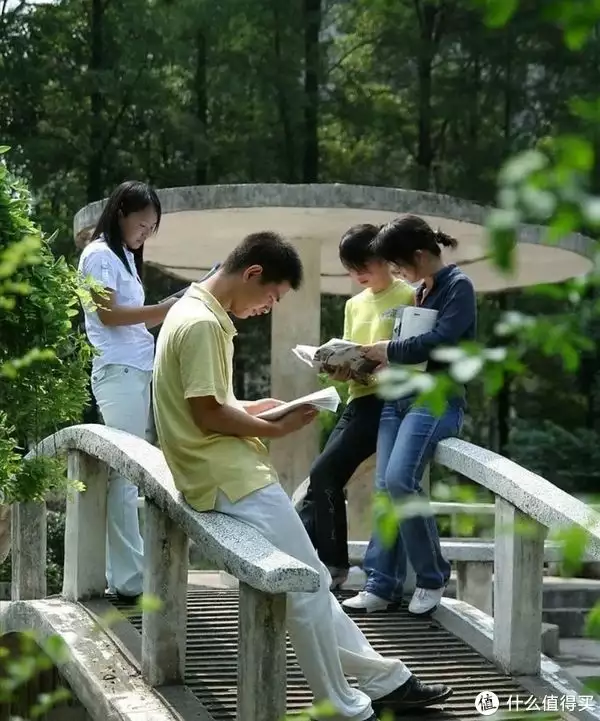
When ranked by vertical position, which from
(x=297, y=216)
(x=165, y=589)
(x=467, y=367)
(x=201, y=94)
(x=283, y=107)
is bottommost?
(x=165, y=589)

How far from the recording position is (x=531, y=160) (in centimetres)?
111

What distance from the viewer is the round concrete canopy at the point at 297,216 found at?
8734 millimetres

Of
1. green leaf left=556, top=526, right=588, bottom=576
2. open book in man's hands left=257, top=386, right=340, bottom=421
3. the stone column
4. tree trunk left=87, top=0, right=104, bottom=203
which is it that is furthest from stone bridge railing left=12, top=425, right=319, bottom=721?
tree trunk left=87, top=0, right=104, bottom=203

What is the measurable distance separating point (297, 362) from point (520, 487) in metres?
5.60

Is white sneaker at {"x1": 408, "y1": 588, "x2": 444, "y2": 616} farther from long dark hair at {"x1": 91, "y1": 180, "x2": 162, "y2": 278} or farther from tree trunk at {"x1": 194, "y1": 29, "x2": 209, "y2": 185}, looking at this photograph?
tree trunk at {"x1": 194, "y1": 29, "x2": 209, "y2": 185}

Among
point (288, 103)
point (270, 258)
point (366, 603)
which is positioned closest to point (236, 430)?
A: point (270, 258)

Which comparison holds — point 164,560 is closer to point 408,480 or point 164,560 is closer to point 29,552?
point 408,480

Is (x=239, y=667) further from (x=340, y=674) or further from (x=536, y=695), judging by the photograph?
(x=536, y=695)

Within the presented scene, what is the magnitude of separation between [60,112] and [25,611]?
16.0 meters

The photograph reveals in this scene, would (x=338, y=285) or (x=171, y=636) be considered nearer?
(x=171, y=636)

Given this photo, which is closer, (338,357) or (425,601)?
(338,357)

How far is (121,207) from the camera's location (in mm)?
5129

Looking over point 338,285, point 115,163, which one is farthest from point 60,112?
point 338,285

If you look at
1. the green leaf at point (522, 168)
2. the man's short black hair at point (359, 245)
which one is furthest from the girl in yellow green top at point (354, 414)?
the green leaf at point (522, 168)
